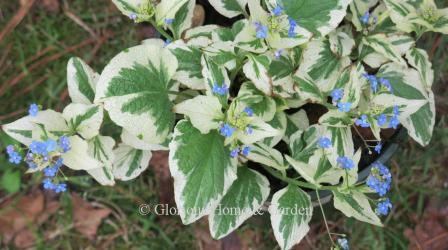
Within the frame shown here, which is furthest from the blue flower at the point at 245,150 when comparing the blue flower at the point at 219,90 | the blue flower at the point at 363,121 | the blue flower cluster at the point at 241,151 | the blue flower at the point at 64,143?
the blue flower at the point at 64,143

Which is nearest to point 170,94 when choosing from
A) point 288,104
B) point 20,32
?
point 288,104

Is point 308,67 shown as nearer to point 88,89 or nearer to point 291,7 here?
point 291,7

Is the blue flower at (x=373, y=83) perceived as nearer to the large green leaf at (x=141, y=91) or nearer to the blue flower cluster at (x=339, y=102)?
the blue flower cluster at (x=339, y=102)

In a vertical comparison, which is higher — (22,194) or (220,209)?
(220,209)

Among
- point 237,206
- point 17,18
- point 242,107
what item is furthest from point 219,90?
point 17,18

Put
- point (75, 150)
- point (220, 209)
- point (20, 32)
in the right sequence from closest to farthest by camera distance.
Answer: point (75, 150) < point (220, 209) < point (20, 32)

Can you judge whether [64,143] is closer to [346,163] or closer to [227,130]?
[227,130]
